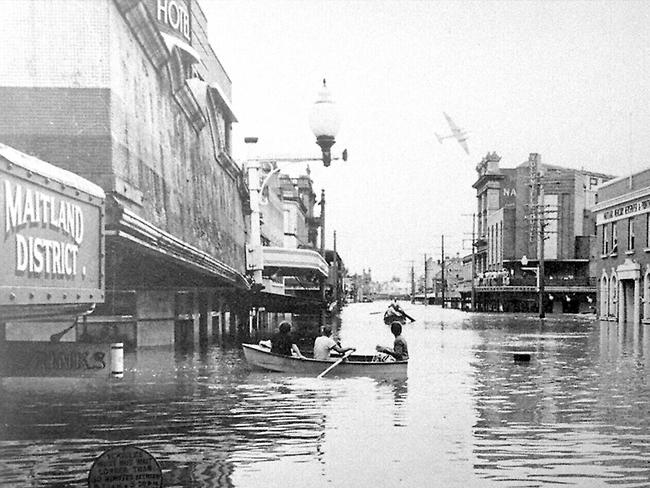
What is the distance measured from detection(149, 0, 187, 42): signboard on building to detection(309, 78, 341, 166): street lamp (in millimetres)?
6941

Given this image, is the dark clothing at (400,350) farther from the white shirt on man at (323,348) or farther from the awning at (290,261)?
the awning at (290,261)

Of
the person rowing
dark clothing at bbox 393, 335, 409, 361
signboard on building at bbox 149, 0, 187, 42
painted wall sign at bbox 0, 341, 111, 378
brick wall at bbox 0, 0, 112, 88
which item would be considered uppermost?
signboard on building at bbox 149, 0, 187, 42

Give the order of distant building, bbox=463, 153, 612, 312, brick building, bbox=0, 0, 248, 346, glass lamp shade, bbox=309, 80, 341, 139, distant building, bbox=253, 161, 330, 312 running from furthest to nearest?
distant building, bbox=463, 153, 612, 312 < distant building, bbox=253, 161, 330, 312 < brick building, bbox=0, 0, 248, 346 < glass lamp shade, bbox=309, 80, 341, 139

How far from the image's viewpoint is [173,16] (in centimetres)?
1769

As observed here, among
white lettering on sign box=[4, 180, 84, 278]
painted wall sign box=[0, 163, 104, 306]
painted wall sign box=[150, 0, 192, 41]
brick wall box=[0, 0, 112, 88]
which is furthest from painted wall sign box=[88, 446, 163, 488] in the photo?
painted wall sign box=[150, 0, 192, 41]

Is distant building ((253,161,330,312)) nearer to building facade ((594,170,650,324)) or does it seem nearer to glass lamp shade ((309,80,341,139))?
glass lamp shade ((309,80,341,139))

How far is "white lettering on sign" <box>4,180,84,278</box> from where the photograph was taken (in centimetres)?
614

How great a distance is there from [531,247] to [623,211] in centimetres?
3834

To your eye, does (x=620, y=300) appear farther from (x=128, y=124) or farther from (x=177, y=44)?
(x=128, y=124)

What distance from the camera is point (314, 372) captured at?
Result: 65.8ft

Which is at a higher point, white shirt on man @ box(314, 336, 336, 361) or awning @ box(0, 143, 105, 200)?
awning @ box(0, 143, 105, 200)

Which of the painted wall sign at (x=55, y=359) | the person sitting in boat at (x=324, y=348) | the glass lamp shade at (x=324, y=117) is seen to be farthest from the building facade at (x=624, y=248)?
the painted wall sign at (x=55, y=359)

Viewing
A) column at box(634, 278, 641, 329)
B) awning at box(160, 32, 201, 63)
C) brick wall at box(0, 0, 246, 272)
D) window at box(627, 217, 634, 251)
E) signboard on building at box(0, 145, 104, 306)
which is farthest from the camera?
window at box(627, 217, 634, 251)

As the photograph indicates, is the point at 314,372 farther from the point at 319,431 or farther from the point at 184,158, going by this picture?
the point at 319,431
